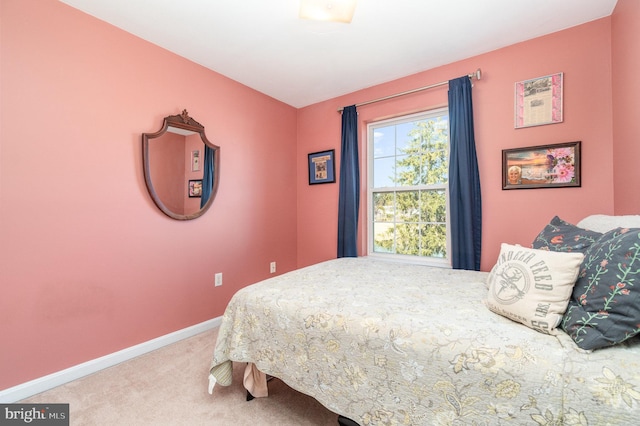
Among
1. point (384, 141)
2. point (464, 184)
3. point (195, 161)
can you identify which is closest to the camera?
point (464, 184)

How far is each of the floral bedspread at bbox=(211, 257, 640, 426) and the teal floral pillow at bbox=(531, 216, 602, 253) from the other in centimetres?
41

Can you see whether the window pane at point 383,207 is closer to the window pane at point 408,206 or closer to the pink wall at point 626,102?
the window pane at point 408,206

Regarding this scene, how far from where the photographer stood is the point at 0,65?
1.58 metres

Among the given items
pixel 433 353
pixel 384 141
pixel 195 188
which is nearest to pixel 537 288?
pixel 433 353

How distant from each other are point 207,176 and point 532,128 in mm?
2931

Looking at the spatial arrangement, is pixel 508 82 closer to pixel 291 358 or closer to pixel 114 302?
pixel 291 358

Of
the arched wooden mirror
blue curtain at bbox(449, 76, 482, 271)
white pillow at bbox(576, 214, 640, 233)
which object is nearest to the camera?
white pillow at bbox(576, 214, 640, 233)

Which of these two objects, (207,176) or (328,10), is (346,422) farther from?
(328,10)

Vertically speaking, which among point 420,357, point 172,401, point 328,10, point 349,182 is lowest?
point 172,401

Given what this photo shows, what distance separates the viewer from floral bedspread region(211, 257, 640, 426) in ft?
2.68

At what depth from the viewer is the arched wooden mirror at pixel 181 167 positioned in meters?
2.25

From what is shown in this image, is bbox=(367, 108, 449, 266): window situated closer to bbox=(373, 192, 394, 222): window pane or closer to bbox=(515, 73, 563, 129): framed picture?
bbox=(373, 192, 394, 222): window pane

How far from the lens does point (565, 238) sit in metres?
1.38

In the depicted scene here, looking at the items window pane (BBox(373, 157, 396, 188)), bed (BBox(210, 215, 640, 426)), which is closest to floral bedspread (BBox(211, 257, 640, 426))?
bed (BBox(210, 215, 640, 426))
